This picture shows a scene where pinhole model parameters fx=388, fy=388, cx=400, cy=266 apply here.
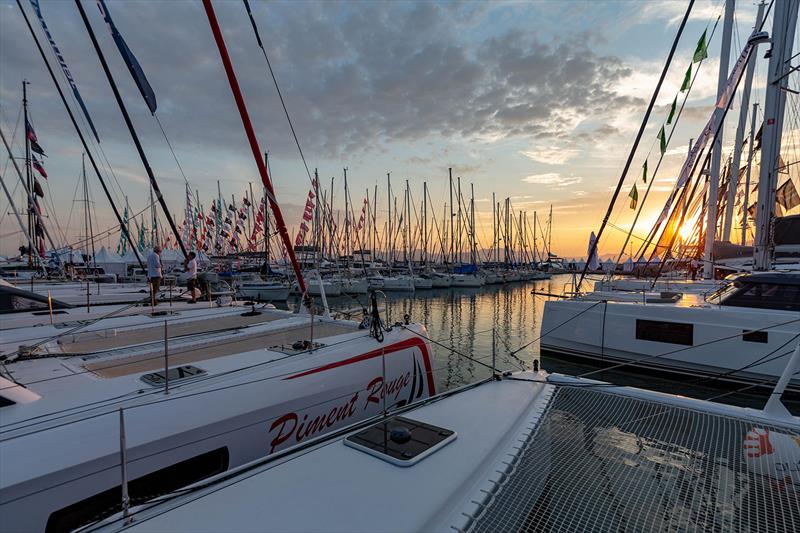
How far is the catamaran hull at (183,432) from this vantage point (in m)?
2.67

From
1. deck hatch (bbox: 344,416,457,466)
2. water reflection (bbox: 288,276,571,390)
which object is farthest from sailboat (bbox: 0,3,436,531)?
water reflection (bbox: 288,276,571,390)

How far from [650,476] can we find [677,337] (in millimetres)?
8828

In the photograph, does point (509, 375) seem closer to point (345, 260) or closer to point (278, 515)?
point (278, 515)

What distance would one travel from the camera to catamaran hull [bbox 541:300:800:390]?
8.52m

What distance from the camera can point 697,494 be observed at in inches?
95.5

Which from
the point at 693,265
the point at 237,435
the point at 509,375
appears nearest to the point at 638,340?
the point at 509,375

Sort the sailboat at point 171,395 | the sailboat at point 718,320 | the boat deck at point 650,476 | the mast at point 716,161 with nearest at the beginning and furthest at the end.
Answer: the boat deck at point 650,476 < the sailboat at point 171,395 < the sailboat at point 718,320 < the mast at point 716,161

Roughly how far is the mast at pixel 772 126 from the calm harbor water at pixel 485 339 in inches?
191

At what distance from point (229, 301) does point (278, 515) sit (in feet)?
26.8

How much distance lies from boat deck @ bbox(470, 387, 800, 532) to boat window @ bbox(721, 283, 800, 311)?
803 centimetres

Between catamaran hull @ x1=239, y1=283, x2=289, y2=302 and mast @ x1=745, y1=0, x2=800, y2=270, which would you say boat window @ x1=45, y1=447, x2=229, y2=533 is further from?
catamaran hull @ x1=239, y1=283, x2=289, y2=302

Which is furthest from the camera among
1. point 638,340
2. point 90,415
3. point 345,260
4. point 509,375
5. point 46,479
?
point 345,260

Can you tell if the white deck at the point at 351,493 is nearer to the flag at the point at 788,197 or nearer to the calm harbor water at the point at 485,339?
the calm harbor water at the point at 485,339

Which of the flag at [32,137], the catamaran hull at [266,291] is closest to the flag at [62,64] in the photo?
the flag at [32,137]
